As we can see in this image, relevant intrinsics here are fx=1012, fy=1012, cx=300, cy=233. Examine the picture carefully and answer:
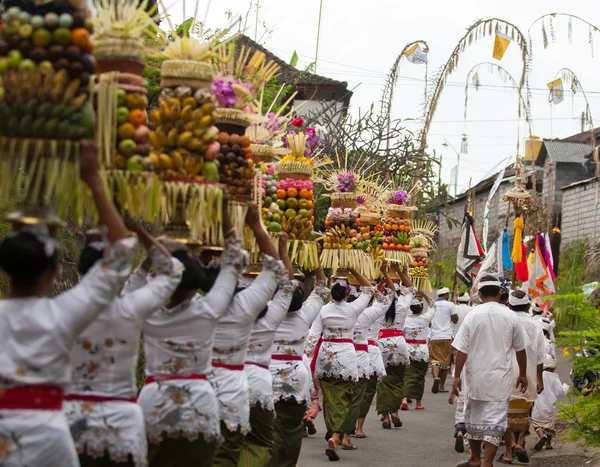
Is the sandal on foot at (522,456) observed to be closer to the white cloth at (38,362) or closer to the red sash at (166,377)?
the red sash at (166,377)

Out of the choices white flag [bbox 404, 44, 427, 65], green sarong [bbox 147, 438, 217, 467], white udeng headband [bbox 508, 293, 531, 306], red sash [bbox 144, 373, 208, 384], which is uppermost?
white flag [bbox 404, 44, 427, 65]

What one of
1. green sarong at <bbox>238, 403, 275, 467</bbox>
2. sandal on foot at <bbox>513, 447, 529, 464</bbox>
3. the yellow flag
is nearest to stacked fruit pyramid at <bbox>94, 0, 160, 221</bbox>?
green sarong at <bbox>238, 403, 275, 467</bbox>

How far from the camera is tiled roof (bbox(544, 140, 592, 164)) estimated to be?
45881 mm

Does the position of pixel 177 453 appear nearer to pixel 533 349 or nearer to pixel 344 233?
pixel 344 233

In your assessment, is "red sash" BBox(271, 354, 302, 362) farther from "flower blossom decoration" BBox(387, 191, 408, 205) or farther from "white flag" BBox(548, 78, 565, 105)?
"white flag" BBox(548, 78, 565, 105)

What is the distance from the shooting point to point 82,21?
4.73 meters

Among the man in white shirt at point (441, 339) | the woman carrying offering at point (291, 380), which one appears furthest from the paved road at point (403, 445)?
the man in white shirt at point (441, 339)

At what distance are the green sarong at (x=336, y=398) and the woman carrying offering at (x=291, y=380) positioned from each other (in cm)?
245

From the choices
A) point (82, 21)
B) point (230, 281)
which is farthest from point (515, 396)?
point (82, 21)

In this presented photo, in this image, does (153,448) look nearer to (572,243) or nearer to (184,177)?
(184,177)

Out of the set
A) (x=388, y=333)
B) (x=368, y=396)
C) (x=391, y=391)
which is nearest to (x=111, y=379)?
(x=368, y=396)

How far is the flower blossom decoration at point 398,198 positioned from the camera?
1440 cm

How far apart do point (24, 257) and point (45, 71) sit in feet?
3.02

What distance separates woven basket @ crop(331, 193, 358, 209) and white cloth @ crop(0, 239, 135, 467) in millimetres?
7499
